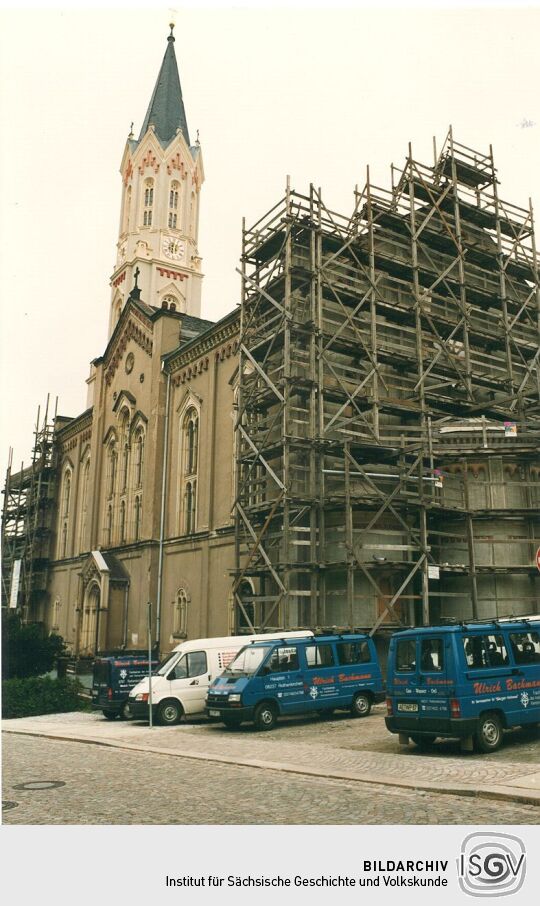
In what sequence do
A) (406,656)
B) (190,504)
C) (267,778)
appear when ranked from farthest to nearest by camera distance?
(190,504) < (406,656) < (267,778)

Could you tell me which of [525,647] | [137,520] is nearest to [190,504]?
[137,520]

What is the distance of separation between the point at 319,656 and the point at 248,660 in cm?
168

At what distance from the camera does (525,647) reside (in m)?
14.5

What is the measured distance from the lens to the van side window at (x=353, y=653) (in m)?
19.2

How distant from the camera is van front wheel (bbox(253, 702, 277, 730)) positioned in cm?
1770

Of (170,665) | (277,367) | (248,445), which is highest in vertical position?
(277,367)

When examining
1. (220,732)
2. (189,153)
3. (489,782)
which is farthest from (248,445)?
(189,153)

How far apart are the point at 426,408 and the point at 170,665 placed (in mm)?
12394

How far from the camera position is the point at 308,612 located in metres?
24.8

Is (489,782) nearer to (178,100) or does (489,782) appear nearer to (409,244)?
(409,244)

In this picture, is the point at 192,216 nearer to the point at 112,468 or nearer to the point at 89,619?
the point at 112,468

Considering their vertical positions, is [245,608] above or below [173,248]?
below
